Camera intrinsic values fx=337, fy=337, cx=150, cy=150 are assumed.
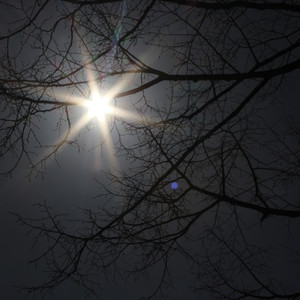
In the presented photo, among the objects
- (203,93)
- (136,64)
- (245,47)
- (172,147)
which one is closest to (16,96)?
(136,64)

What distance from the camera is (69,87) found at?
331 cm

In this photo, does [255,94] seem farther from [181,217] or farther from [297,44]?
[181,217]

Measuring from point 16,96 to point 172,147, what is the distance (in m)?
1.62

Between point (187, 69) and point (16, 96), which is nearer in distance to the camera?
point (16, 96)

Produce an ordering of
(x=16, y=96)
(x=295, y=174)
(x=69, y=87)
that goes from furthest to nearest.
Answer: (x=295, y=174)
(x=69, y=87)
(x=16, y=96)

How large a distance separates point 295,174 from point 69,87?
2502mm

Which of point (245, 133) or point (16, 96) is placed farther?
point (245, 133)

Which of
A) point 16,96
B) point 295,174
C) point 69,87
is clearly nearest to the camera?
point 16,96

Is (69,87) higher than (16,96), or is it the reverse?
(69,87)

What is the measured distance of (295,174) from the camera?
3.57m

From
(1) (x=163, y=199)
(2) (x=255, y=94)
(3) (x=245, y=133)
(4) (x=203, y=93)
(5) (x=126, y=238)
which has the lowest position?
(5) (x=126, y=238)

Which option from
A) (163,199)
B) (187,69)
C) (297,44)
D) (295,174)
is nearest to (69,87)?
(187,69)

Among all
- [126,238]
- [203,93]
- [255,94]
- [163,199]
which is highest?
[203,93]

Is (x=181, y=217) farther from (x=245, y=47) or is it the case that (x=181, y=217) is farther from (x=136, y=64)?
(x=245, y=47)
